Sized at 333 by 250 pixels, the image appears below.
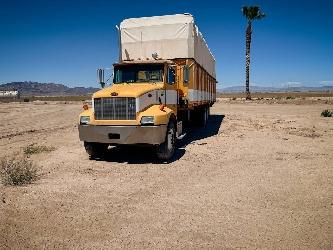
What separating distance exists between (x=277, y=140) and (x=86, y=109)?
7.69 meters

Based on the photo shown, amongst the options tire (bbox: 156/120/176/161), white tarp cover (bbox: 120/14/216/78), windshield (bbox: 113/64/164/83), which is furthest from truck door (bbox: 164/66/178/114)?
white tarp cover (bbox: 120/14/216/78)

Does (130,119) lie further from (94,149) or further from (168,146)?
(94,149)

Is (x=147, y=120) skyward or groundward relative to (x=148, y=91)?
groundward

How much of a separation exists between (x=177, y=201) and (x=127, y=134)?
3349 millimetres

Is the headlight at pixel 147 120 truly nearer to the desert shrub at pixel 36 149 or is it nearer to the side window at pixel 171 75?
the side window at pixel 171 75

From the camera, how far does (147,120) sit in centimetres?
905

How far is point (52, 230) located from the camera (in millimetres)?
4992

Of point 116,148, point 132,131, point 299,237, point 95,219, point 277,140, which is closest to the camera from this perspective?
point 299,237

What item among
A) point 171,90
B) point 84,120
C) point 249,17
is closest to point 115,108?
point 84,120

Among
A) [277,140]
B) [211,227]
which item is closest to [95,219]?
[211,227]

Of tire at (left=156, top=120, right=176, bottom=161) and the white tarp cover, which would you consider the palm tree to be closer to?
the white tarp cover

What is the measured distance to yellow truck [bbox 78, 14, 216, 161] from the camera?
916 centimetres

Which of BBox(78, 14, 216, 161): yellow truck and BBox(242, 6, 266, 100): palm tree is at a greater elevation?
BBox(242, 6, 266, 100): palm tree

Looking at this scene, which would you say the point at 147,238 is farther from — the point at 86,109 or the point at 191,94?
the point at 191,94
